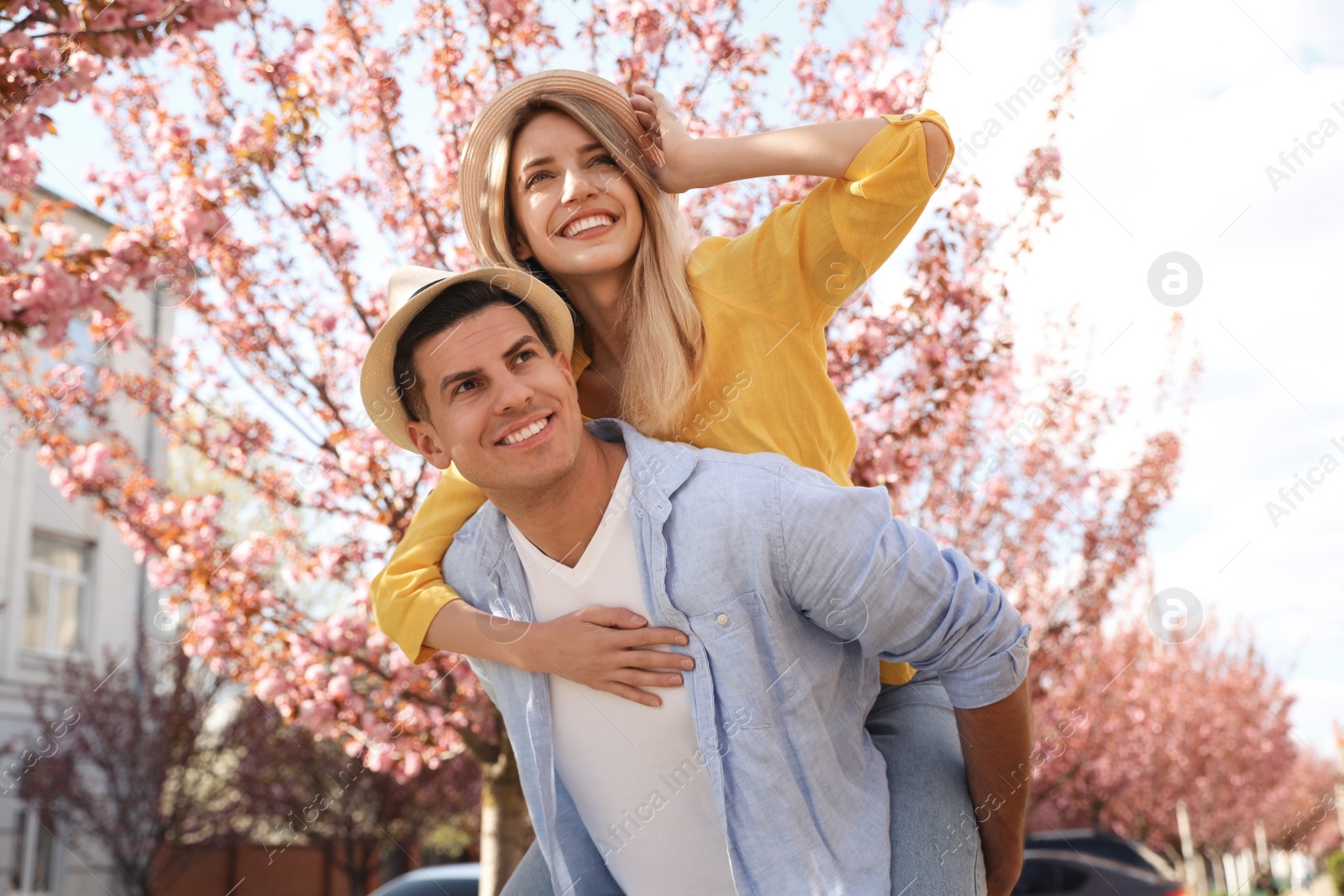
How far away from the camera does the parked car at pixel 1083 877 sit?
40.3 ft

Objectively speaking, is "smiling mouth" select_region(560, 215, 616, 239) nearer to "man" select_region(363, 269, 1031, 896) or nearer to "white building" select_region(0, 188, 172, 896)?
"man" select_region(363, 269, 1031, 896)

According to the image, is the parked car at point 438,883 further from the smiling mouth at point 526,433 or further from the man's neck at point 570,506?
the smiling mouth at point 526,433

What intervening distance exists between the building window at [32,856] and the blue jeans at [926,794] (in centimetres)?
1733

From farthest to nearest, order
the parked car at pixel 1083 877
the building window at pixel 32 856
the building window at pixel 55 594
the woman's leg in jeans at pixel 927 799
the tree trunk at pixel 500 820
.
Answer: the building window at pixel 55 594 → the building window at pixel 32 856 → the parked car at pixel 1083 877 → the tree trunk at pixel 500 820 → the woman's leg in jeans at pixel 927 799

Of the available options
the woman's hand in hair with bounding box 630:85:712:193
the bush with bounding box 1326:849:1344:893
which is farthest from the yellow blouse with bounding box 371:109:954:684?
the bush with bounding box 1326:849:1344:893

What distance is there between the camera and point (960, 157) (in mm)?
5008

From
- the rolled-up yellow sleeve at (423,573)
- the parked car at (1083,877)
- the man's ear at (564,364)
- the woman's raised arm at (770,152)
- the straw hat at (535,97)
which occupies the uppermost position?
the straw hat at (535,97)

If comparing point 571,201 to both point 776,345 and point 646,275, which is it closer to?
point 646,275

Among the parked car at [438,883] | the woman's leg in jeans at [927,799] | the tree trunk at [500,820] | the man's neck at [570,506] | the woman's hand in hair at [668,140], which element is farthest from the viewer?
the parked car at [438,883]

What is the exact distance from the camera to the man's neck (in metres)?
2.43

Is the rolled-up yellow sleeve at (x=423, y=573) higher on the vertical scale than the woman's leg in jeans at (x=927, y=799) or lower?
higher

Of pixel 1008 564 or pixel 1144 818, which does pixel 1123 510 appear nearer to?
pixel 1008 564

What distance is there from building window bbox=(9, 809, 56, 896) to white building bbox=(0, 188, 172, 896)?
1 centimetres

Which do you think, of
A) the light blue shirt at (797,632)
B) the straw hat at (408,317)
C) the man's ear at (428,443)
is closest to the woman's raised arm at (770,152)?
the straw hat at (408,317)
